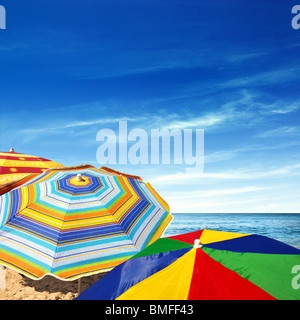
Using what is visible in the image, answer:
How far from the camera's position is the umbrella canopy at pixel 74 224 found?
2936 millimetres

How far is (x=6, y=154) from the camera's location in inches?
255

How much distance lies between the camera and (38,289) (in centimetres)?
487

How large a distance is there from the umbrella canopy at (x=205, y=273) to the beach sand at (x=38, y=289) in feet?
10.0

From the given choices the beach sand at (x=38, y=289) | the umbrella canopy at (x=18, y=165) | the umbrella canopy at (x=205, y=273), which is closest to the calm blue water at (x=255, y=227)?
the beach sand at (x=38, y=289)

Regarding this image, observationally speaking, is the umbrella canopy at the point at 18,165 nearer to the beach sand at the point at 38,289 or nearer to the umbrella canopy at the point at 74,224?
the umbrella canopy at the point at 74,224

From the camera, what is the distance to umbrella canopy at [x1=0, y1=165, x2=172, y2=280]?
2936 millimetres

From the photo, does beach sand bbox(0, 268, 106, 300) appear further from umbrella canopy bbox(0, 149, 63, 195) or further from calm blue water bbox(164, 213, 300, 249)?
calm blue water bbox(164, 213, 300, 249)

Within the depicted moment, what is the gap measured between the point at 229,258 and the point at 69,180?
265 centimetres

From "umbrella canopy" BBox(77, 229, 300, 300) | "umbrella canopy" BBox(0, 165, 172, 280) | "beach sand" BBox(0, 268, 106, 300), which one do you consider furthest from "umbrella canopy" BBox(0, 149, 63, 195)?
"umbrella canopy" BBox(77, 229, 300, 300)

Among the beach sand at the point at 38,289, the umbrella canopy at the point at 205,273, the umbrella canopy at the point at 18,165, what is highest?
the umbrella canopy at the point at 18,165

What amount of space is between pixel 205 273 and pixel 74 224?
195cm

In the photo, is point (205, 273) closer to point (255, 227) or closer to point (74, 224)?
point (74, 224)

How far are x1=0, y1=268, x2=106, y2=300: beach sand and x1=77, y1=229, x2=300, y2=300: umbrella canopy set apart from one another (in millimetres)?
3062
